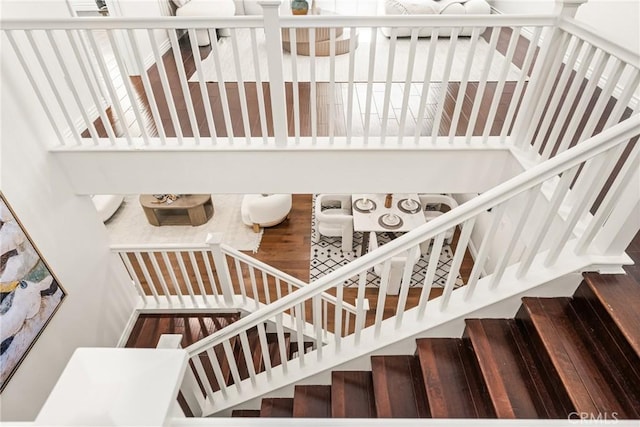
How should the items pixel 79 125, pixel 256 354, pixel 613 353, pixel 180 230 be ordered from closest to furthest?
pixel 613 353, pixel 79 125, pixel 256 354, pixel 180 230

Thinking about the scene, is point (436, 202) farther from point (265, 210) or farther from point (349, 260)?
point (265, 210)

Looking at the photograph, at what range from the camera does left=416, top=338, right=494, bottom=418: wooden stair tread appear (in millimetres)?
1748

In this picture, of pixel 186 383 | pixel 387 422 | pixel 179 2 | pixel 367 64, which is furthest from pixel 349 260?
pixel 387 422

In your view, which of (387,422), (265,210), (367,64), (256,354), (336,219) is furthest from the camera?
(265,210)

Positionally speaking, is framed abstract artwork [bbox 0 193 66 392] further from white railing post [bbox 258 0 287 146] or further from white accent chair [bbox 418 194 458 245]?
white accent chair [bbox 418 194 458 245]

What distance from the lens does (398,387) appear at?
6.58 feet

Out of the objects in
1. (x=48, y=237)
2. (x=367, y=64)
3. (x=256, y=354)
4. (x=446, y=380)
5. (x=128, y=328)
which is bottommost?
(x=256, y=354)

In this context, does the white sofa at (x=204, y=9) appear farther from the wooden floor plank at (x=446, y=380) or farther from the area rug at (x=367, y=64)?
the wooden floor plank at (x=446, y=380)

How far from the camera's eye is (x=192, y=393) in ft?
6.17

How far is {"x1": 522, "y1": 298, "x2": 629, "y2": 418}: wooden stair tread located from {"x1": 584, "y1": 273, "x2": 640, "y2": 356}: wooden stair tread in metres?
0.17

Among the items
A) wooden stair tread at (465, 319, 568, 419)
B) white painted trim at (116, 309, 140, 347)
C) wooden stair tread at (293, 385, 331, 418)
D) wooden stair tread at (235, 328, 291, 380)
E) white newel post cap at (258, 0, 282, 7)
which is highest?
white newel post cap at (258, 0, 282, 7)

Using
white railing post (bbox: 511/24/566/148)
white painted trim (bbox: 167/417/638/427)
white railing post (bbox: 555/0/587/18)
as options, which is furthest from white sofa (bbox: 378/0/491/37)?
white painted trim (bbox: 167/417/638/427)

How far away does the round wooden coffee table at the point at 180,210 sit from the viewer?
542cm

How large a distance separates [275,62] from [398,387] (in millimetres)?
1965
